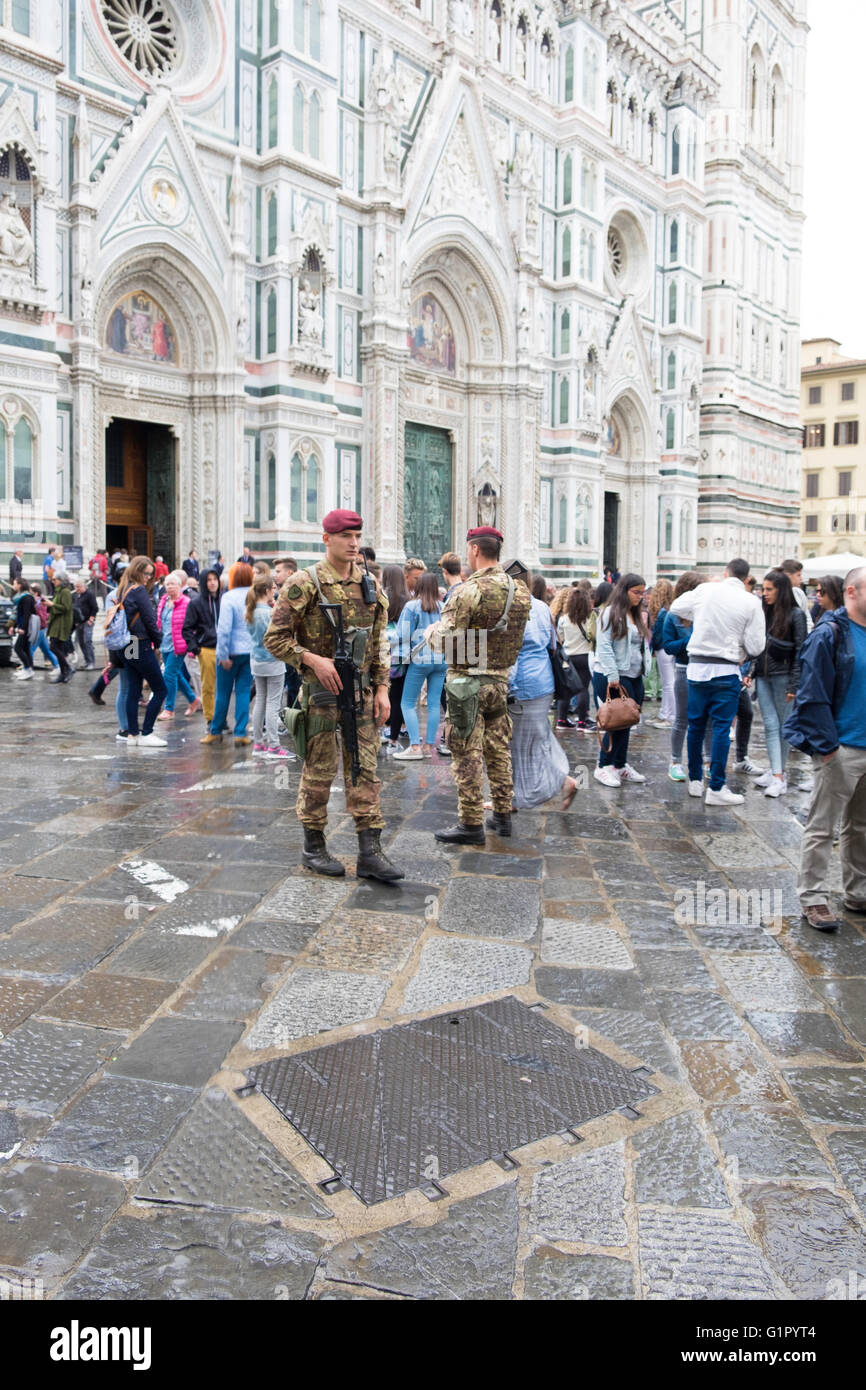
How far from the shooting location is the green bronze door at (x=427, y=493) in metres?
24.0

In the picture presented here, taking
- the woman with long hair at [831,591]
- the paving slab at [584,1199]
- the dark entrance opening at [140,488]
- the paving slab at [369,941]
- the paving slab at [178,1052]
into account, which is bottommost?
the paving slab at [584,1199]

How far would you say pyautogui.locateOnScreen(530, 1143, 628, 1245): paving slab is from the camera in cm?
235

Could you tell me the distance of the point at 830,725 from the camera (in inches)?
173

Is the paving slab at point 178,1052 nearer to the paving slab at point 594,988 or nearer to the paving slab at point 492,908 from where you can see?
the paving slab at point 594,988

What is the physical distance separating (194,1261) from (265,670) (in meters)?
6.35

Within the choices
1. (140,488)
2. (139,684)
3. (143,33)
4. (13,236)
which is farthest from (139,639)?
(143,33)

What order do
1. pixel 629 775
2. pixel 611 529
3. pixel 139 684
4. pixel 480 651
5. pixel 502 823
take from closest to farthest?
pixel 480 651 < pixel 502 823 < pixel 629 775 < pixel 139 684 < pixel 611 529

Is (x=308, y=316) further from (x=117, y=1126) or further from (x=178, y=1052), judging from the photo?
(x=117, y=1126)

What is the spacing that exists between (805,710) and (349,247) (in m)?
19.9

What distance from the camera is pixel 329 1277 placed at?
7.18 feet

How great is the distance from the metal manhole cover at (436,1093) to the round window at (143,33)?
1973cm

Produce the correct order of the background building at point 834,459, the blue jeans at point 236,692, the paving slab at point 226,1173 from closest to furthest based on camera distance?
the paving slab at point 226,1173
the blue jeans at point 236,692
the background building at point 834,459

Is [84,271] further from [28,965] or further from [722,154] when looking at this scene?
[722,154]

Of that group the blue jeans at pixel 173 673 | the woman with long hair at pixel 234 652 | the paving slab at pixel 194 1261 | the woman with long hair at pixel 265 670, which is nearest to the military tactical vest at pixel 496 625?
the woman with long hair at pixel 265 670
